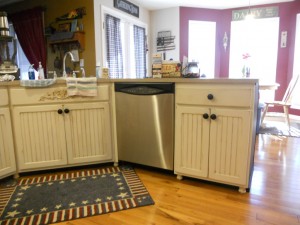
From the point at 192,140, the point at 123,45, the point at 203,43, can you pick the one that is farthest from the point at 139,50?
the point at 192,140

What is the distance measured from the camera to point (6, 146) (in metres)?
1.92

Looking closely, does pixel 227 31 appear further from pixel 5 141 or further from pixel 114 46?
pixel 5 141

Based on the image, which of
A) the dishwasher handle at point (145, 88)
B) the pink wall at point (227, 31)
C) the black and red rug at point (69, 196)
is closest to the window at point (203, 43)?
the pink wall at point (227, 31)

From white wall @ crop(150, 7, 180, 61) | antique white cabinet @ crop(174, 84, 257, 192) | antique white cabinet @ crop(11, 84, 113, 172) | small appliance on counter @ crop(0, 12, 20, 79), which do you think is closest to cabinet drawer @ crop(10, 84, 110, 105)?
antique white cabinet @ crop(11, 84, 113, 172)

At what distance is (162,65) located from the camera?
1986 mm

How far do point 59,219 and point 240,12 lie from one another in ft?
16.8

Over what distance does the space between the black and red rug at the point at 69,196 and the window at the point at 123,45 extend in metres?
2.13

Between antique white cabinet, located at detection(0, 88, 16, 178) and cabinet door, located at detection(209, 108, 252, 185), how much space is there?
1.67 m

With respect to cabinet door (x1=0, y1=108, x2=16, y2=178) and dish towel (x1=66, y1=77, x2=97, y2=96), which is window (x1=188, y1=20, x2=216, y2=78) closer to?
dish towel (x1=66, y1=77, x2=97, y2=96)

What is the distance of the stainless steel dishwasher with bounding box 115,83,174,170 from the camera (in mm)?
1896

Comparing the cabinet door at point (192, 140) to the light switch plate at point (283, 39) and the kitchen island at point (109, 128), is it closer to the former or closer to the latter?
the kitchen island at point (109, 128)

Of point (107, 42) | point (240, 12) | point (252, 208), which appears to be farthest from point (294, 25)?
point (252, 208)

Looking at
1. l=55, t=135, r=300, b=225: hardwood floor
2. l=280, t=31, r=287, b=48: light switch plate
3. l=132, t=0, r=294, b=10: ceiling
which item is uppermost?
l=132, t=0, r=294, b=10: ceiling

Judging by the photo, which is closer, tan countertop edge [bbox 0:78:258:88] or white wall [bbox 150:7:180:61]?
tan countertop edge [bbox 0:78:258:88]
